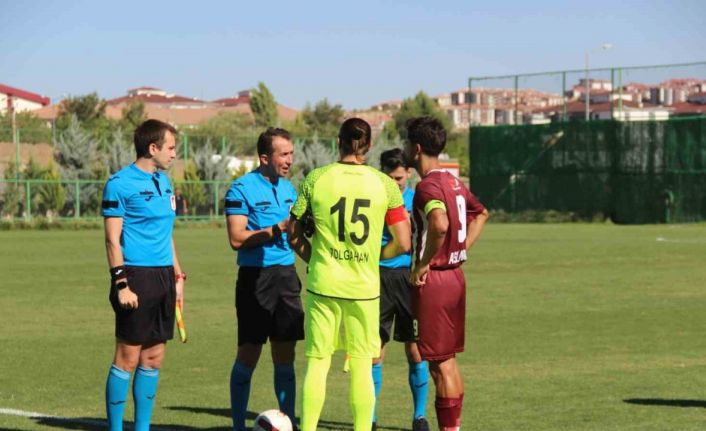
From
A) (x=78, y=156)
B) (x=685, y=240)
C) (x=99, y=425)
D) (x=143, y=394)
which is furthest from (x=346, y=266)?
(x=78, y=156)

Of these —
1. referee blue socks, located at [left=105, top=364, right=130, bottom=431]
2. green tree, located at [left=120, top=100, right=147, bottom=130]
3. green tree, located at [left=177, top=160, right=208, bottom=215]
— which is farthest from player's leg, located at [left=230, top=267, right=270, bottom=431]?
green tree, located at [left=120, top=100, right=147, bottom=130]

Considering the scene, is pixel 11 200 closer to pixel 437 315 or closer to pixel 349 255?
pixel 437 315

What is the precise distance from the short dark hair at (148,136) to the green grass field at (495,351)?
225 centimetres

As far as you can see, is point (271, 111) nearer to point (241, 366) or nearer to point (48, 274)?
point (48, 274)

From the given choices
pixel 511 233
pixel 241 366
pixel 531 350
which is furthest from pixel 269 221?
pixel 511 233

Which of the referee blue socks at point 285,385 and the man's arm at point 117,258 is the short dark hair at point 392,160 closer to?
the referee blue socks at point 285,385

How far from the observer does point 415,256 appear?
8.40 m

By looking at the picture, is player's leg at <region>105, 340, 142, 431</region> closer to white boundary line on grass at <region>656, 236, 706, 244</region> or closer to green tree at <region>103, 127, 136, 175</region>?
white boundary line on grass at <region>656, 236, 706, 244</region>

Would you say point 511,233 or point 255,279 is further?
point 511,233

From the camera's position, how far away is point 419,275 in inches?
322

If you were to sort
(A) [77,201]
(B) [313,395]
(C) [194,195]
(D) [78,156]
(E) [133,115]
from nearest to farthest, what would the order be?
(B) [313,395] → (A) [77,201] → (C) [194,195] → (D) [78,156] → (E) [133,115]

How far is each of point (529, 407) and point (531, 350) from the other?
3593mm

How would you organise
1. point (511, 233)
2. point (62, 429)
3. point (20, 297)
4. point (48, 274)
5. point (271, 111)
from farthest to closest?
point (271, 111) → point (511, 233) → point (48, 274) → point (20, 297) → point (62, 429)

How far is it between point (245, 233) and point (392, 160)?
1622mm
